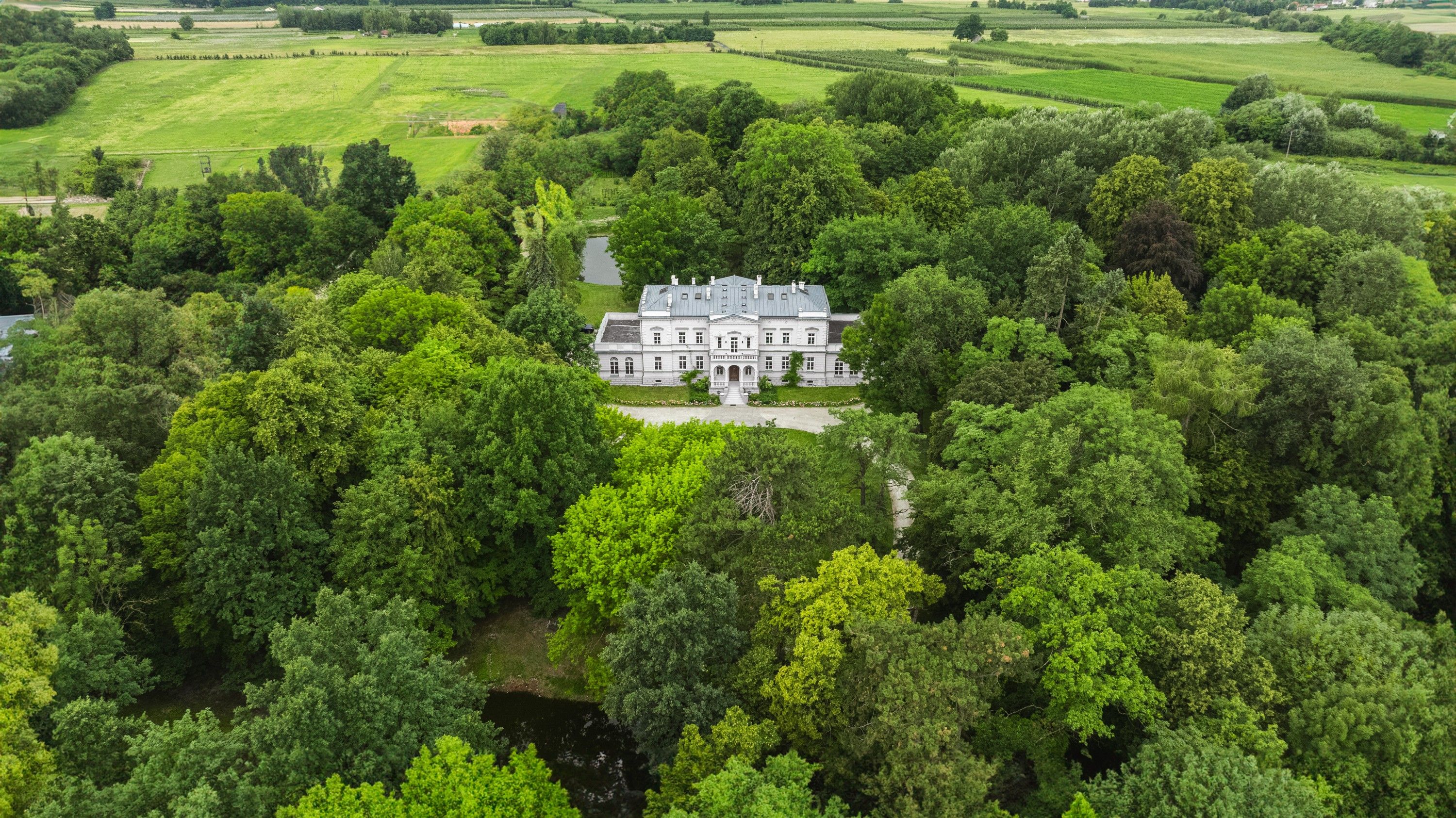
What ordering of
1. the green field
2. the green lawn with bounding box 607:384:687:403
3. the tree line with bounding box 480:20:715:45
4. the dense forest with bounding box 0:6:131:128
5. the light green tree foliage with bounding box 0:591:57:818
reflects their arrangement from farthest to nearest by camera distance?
the tree line with bounding box 480:20:715:45 → the dense forest with bounding box 0:6:131:128 → the green field → the green lawn with bounding box 607:384:687:403 → the light green tree foliage with bounding box 0:591:57:818

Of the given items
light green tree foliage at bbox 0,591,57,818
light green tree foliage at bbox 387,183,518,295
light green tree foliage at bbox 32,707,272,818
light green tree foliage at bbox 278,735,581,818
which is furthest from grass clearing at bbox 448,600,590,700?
light green tree foliage at bbox 387,183,518,295

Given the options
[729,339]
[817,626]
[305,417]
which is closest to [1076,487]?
[817,626]

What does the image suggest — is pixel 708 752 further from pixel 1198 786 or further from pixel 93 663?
pixel 93 663

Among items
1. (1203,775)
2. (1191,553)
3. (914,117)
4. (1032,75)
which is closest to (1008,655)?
(1203,775)

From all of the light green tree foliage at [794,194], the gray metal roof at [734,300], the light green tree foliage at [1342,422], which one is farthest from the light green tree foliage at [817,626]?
the light green tree foliage at [794,194]

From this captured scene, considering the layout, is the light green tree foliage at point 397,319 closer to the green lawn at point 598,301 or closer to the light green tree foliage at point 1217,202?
the green lawn at point 598,301

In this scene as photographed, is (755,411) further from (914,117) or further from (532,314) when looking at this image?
(914,117)

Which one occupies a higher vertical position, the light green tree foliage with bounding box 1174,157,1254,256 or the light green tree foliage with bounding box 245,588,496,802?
the light green tree foliage with bounding box 1174,157,1254,256

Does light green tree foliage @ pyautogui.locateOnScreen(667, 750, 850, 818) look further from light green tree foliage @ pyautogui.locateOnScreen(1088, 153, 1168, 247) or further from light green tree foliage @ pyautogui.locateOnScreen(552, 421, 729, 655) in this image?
light green tree foliage @ pyautogui.locateOnScreen(1088, 153, 1168, 247)
